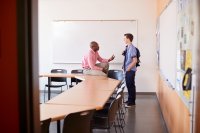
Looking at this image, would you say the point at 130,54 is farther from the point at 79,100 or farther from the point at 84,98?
the point at 79,100

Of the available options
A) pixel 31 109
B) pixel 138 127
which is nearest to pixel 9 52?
pixel 31 109


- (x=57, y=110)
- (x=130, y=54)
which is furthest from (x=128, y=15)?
(x=57, y=110)

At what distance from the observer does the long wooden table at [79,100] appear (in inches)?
112

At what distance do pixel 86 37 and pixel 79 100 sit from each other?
4415mm

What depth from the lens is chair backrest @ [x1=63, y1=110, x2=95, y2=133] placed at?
2.56m

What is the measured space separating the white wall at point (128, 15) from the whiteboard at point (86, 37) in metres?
0.16

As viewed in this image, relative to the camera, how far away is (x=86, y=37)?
7703mm

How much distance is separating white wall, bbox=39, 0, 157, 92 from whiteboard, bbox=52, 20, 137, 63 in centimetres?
16

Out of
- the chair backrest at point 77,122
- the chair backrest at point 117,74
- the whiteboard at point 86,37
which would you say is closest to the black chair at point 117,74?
the chair backrest at point 117,74

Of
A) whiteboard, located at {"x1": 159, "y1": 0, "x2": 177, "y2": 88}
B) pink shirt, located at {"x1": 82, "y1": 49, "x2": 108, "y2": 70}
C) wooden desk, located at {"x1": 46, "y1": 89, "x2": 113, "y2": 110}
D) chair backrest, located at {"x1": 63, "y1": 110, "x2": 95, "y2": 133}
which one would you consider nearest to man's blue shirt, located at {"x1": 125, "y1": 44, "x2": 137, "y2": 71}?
pink shirt, located at {"x1": 82, "y1": 49, "x2": 108, "y2": 70}

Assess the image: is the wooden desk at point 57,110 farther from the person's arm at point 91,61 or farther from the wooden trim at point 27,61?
the person's arm at point 91,61

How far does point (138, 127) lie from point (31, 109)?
3671 millimetres

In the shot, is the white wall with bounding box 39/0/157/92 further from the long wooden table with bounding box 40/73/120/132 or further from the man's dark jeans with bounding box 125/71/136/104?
the long wooden table with bounding box 40/73/120/132

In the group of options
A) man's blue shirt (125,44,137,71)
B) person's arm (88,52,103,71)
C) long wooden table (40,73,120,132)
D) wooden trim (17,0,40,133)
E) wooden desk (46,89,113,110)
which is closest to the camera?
wooden trim (17,0,40,133)
